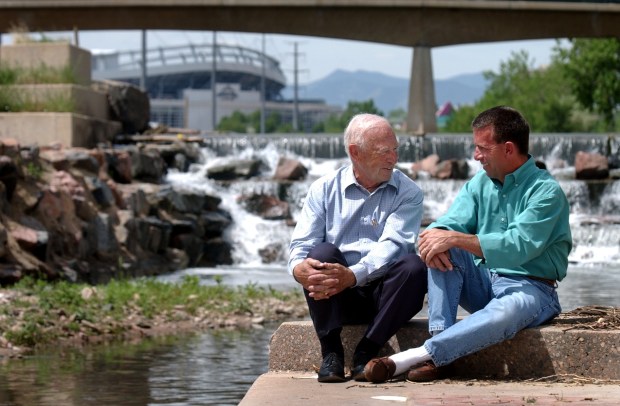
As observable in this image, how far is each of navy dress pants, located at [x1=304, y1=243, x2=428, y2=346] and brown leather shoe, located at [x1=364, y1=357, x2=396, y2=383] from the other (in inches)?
9.4

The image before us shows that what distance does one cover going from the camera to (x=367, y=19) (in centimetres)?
4025

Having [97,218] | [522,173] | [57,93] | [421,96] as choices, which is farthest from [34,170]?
[421,96]

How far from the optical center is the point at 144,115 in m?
32.8

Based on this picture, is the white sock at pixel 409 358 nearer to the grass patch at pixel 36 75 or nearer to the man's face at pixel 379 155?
the man's face at pixel 379 155

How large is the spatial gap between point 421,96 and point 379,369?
36.9 metres

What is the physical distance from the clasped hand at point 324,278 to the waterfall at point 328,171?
1793 cm

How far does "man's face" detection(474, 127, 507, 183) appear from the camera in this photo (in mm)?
6977

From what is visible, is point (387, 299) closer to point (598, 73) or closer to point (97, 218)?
point (97, 218)

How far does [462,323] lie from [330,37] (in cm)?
3454

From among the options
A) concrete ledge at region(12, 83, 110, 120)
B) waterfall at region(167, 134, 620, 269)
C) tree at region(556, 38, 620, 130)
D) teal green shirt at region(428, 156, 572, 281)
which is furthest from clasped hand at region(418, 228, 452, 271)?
tree at region(556, 38, 620, 130)

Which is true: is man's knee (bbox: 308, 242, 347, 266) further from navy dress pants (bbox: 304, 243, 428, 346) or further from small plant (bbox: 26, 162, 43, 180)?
small plant (bbox: 26, 162, 43, 180)

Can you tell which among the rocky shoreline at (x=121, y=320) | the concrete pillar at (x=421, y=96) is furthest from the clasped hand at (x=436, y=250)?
the concrete pillar at (x=421, y=96)

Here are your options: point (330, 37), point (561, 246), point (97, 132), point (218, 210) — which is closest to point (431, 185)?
point (218, 210)

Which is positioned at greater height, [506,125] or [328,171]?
[506,125]
